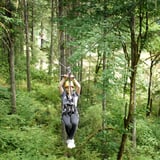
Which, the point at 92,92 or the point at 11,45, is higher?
the point at 11,45

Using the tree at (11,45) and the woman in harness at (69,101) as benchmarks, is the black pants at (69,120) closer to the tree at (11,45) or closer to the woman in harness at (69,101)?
the woman in harness at (69,101)

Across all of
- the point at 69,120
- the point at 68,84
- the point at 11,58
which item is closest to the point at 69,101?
the point at 68,84

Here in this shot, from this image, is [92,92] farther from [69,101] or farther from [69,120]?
[69,101]

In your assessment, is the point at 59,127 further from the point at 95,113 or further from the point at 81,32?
the point at 81,32

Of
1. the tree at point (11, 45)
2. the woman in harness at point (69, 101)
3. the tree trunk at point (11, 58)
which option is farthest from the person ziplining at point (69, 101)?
the tree trunk at point (11, 58)

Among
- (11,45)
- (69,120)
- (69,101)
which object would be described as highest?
(11,45)


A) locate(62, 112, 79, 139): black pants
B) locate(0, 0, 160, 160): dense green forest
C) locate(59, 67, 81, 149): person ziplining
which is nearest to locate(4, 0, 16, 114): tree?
locate(0, 0, 160, 160): dense green forest

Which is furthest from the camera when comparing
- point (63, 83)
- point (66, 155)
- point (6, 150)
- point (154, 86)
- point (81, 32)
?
point (154, 86)

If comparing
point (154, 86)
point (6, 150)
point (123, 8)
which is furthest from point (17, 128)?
point (154, 86)

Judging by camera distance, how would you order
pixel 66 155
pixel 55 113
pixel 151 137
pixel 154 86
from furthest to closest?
pixel 154 86
pixel 55 113
pixel 151 137
pixel 66 155

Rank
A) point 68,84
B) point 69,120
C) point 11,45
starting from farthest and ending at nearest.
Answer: point 11,45 < point 69,120 < point 68,84

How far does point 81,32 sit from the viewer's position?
920 cm

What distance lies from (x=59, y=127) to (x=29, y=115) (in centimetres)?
160

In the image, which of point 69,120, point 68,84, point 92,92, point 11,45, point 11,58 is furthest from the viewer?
point 92,92
